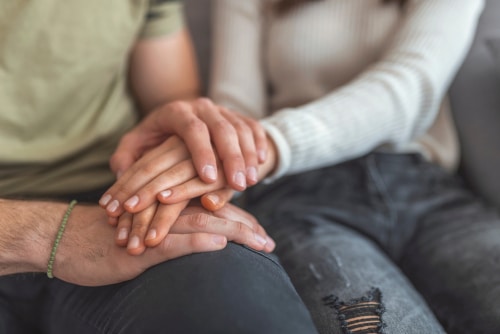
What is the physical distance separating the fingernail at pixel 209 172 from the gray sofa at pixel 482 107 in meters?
0.55

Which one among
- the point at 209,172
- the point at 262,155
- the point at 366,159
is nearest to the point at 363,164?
the point at 366,159

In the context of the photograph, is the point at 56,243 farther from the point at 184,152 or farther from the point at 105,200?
the point at 184,152

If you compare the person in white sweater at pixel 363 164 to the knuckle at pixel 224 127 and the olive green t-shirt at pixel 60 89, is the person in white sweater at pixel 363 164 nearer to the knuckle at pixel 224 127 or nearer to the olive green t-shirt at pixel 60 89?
the knuckle at pixel 224 127

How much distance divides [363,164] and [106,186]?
1.55 feet

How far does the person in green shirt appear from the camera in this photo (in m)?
0.58

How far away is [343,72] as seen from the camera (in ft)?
3.48

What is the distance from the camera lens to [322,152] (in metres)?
0.88

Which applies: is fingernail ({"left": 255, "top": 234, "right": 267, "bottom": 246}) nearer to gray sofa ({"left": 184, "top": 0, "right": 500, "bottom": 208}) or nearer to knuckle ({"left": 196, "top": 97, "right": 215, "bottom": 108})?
knuckle ({"left": 196, "top": 97, "right": 215, "bottom": 108})

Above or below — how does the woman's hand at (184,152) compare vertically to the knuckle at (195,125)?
below

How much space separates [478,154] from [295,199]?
0.36 meters

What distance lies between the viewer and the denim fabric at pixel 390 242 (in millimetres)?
736

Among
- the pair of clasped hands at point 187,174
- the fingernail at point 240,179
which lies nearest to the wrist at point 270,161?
the pair of clasped hands at point 187,174

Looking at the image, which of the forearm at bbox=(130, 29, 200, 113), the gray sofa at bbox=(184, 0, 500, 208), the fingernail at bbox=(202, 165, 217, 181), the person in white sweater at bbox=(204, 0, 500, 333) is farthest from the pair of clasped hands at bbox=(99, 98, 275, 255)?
the gray sofa at bbox=(184, 0, 500, 208)

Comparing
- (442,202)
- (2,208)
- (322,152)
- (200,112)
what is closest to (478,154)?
(442,202)
